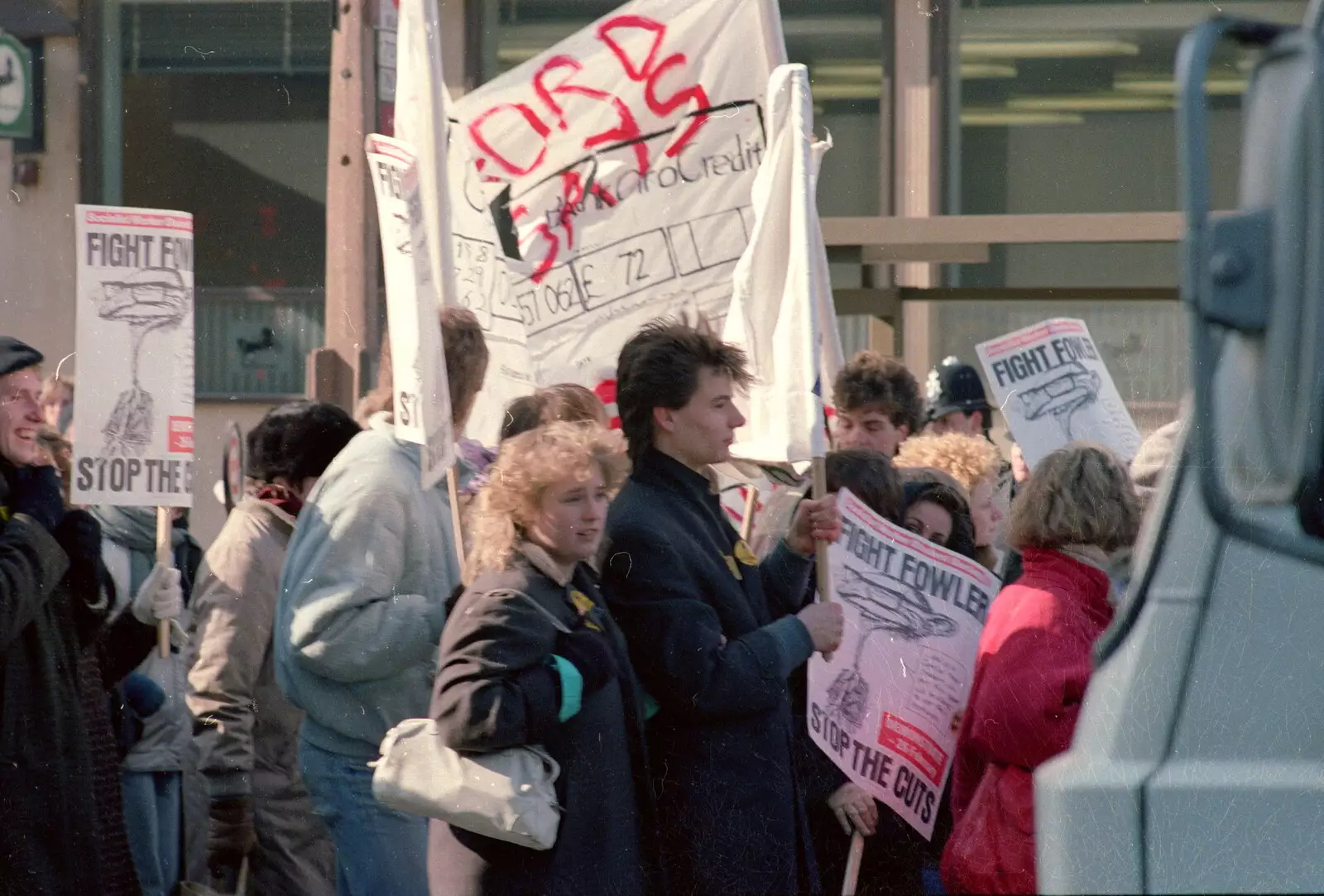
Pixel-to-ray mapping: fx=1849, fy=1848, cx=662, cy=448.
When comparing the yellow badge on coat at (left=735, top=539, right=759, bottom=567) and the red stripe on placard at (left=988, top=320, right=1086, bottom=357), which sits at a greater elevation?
the red stripe on placard at (left=988, top=320, right=1086, bottom=357)

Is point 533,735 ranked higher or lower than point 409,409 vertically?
lower

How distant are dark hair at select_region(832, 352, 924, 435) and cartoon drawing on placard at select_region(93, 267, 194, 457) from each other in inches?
88.3

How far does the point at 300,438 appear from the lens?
17.3 feet

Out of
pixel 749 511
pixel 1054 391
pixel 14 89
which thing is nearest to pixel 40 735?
pixel 749 511

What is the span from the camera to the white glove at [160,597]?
4840 mm

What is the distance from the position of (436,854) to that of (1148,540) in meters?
2.14

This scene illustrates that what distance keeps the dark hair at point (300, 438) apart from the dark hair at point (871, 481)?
4.68 ft

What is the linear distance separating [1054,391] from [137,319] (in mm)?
3120

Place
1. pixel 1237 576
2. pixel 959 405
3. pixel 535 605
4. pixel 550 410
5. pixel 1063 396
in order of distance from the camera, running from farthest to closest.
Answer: pixel 959 405 → pixel 1063 396 → pixel 550 410 → pixel 535 605 → pixel 1237 576

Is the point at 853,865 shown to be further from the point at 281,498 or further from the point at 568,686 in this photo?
the point at 281,498

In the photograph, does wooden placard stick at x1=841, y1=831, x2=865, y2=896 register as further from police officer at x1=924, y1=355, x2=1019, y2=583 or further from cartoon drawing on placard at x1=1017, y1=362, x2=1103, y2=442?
police officer at x1=924, y1=355, x2=1019, y2=583

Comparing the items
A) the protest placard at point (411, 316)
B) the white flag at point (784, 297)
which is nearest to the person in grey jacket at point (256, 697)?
the protest placard at point (411, 316)

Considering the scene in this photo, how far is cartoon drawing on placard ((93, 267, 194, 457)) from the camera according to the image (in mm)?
4836

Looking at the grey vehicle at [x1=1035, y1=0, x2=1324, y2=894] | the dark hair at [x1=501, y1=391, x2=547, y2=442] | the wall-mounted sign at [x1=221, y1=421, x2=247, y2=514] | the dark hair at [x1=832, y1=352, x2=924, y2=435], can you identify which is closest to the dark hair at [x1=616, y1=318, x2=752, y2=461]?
the dark hair at [x1=501, y1=391, x2=547, y2=442]
